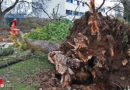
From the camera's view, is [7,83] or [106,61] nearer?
[106,61]

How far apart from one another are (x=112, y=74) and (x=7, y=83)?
2.19 meters

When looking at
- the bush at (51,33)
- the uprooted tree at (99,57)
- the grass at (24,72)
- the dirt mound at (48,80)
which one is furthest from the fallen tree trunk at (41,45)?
→ the uprooted tree at (99,57)

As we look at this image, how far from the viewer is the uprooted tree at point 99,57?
372 centimetres

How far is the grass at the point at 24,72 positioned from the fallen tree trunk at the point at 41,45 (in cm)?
23

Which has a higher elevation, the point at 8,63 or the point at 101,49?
the point at 101,49

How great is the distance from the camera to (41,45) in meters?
5.98

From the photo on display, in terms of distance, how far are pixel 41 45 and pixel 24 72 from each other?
4.76 feet

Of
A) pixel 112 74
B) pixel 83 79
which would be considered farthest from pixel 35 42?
pixel 112 74

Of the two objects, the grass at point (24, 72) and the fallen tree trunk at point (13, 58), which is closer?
the grass at point (24, 72)

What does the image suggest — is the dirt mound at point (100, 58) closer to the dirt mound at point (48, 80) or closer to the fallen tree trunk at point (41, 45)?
the dirt mound at point (48, 80)

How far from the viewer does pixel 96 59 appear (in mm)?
3670

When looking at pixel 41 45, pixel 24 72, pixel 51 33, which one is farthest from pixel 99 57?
pixel 51 33

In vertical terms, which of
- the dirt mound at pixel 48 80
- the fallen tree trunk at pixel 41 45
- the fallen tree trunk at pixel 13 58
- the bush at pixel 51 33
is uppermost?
the bush at pixel 51 33

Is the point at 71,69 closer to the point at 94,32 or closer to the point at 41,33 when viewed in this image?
the point at 94,32
